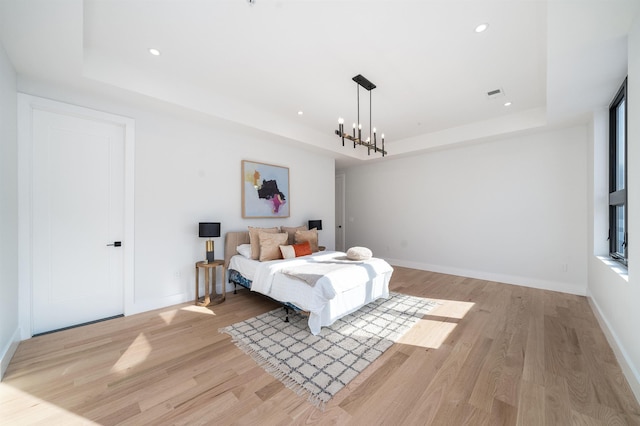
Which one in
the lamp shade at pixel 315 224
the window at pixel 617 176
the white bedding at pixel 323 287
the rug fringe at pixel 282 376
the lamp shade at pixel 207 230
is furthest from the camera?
the lamp shade at pixel 315 224

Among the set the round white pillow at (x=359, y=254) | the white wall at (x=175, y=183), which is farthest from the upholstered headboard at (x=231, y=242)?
the round white pillow at (x=359, y=254)

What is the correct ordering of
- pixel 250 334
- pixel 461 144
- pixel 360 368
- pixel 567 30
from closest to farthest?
pixel 567 30
pixel 360 368
pixel 250 334
pixel 461 144

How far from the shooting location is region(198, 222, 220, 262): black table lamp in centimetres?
348

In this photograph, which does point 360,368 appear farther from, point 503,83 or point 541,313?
point 503,83

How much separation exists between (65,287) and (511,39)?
5.32 meters

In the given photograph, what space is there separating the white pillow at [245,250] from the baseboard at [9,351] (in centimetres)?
232

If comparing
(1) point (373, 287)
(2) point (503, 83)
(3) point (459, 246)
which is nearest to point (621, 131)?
(2) point (503, 83)

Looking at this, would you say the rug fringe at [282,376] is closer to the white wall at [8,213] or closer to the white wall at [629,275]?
the white wall at [8,213]

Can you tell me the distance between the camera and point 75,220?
9.36ft

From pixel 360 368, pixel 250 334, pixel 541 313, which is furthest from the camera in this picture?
pixel 541 313

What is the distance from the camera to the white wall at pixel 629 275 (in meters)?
1.79

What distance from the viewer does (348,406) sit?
167 cm

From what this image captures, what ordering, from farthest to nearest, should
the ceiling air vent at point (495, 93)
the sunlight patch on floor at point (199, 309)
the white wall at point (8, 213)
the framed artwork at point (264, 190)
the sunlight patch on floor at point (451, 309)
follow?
the framed artwork at point (264, 190)
the ceiling air vent at point (495, 93)
the sunlight patch on floor at point (199, 309)
the sunlight patch on floor at point (451, 309)
the white wall at point (8, 213)

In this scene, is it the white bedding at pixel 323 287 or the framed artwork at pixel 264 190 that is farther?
the framed artwork at pixel 264 190
